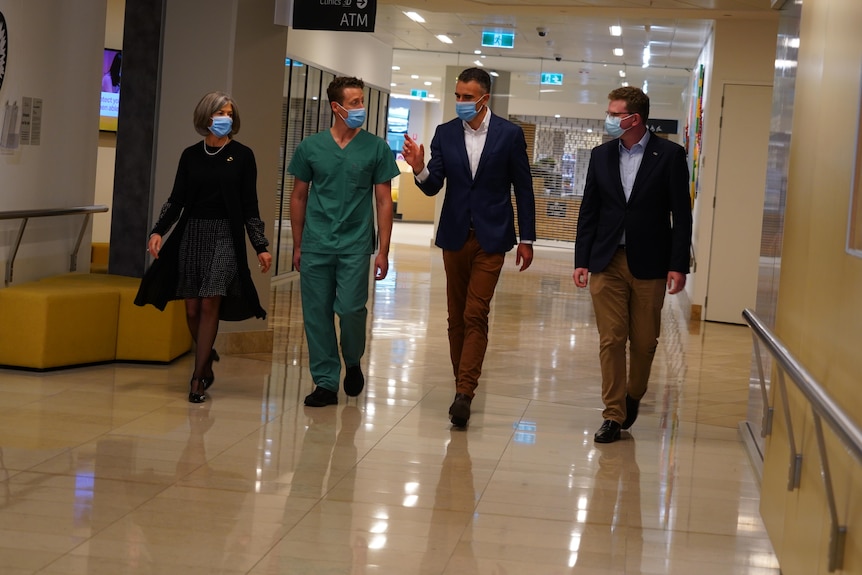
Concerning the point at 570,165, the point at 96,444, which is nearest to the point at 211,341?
the point at 96,444

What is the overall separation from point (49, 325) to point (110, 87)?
725 cm

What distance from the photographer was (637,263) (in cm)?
526

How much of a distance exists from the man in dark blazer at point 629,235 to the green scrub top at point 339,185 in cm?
Result: 113

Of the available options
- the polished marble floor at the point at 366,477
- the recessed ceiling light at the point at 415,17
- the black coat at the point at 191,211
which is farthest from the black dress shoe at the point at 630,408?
the recessed ceiling light at the point at 415,17

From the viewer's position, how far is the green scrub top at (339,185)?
18.6ft

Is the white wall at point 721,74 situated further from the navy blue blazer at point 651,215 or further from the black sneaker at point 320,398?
the black sneaker at point 320,398

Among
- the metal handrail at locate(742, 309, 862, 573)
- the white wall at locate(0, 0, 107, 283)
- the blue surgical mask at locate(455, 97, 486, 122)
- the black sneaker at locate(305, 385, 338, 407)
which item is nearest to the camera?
the metal handrail at locate(742, 309, 862, 573)

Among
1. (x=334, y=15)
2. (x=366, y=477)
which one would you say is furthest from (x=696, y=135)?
(x=366, y=477)

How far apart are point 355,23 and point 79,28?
182 centimetres

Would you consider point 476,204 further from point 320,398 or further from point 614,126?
point 320,398

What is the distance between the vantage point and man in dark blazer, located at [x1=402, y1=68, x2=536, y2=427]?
5.52 metres

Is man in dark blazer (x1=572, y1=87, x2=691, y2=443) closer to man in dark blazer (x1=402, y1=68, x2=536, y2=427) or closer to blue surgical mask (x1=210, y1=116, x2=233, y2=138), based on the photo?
man in dark blazer (x1=402, y1=68, x2=536, y2=427)

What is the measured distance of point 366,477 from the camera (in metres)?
4.44

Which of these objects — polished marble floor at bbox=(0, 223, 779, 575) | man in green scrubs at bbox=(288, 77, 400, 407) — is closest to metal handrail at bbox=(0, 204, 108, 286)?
polished marble floor at bbox=(0, 223, 779, 575)
